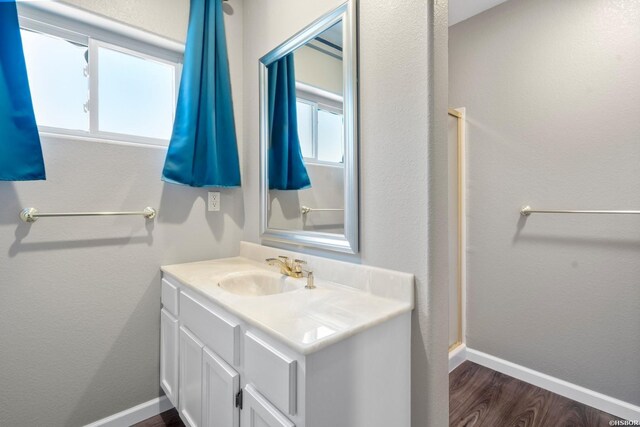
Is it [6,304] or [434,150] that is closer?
[434,150]

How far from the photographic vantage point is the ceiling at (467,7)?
2027 mm

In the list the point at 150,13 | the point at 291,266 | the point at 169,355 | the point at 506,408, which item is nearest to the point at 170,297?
the point at 169,355

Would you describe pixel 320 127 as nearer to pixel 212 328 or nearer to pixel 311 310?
pixel 311 310

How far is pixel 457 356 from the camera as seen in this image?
83.4 inches

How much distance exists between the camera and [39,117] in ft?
4.62

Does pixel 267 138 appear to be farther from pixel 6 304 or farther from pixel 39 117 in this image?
pixel 6 304

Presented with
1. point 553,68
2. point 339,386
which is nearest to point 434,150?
point 339,386

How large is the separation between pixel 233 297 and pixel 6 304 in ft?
3.45

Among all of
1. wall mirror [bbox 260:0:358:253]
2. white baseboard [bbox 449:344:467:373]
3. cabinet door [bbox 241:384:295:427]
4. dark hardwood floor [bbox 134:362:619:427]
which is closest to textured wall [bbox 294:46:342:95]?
wall mirror [bbox 260:0:358:253]

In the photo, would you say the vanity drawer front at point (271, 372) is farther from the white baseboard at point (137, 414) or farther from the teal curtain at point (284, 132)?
the white baseboard at point (137, 414)

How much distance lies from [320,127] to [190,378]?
4.15 feet

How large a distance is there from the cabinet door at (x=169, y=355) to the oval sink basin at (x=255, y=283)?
1.02ft

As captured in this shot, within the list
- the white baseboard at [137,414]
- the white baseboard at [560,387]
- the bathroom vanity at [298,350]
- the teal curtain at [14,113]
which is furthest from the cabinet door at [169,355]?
the white baseboard at [560,387]

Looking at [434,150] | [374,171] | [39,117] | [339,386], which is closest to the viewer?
[339,386]
